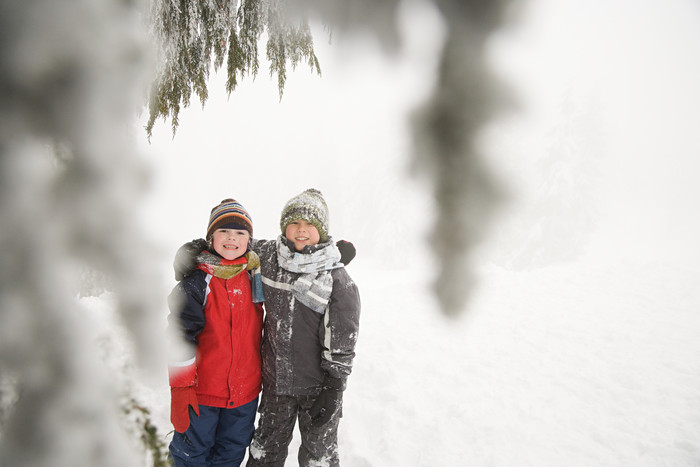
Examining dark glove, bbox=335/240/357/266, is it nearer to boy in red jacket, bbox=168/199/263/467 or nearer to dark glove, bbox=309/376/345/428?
boy in red jacket, bbox=168/199/263/467

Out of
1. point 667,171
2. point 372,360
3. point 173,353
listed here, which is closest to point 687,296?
point 372,360

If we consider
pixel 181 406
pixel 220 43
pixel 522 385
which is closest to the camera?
pixel 181 406

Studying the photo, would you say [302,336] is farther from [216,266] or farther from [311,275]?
[216,266]

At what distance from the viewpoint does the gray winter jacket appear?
2.05 m

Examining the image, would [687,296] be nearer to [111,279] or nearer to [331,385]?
[331,385]

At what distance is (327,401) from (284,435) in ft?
1.31

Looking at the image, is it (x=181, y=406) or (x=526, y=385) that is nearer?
(x=181, y=406)

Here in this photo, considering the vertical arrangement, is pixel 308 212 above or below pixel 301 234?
above

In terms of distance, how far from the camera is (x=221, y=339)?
6.33ft

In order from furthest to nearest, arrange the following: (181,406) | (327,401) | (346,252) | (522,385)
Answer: (522,385), (346,252), (327,401), (181,406)

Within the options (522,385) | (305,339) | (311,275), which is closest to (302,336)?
(305,339)

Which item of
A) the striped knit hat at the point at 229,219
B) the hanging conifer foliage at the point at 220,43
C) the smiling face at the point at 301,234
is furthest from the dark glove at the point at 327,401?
the hanging conifer foliage at the point at 220,43

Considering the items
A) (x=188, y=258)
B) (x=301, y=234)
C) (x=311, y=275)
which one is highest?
(x=301, y=234)

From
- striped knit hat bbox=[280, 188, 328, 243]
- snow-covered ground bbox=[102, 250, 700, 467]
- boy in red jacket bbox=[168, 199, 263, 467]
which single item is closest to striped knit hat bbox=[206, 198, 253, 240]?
boy in red jacket bbox=[168, 199, 263, 467]
